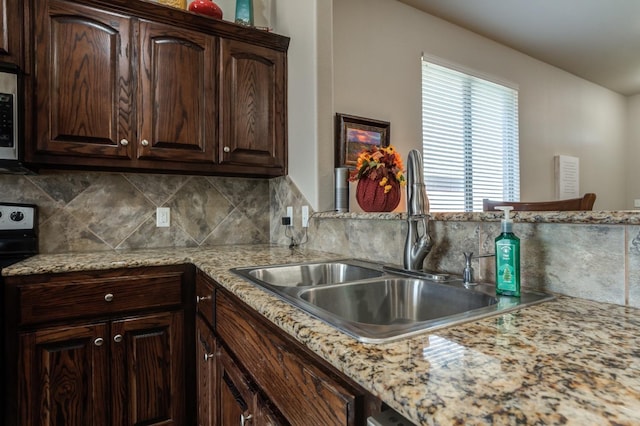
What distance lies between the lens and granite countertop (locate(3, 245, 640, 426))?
38cm

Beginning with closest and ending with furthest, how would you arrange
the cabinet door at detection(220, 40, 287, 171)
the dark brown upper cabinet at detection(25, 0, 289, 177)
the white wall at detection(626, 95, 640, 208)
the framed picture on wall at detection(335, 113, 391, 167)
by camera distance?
the dark brown upper cabinet at detection(25, 0, 289, 177)
the cabinet door at detection(220, 40, 287, 171)
the framed picture on wall at detection(335, 113, 391, 167)
the white wall at detection(626, 95, 640, 208)

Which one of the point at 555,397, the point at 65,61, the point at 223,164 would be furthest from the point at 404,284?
the point at 65,61

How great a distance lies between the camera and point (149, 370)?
1.56 metres

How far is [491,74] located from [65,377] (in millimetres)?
3994

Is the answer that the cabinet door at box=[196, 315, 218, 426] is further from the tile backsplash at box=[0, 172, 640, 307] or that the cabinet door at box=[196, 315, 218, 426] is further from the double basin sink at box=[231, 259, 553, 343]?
the tile backsplash at box=[0, 172, 640, 307]

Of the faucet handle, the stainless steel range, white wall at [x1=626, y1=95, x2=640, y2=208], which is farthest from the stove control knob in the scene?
white wall at [x1=626, y1=95, x2=640, y2=208]

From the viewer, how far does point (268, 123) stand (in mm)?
2115

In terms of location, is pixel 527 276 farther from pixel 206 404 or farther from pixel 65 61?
pixel 65 61

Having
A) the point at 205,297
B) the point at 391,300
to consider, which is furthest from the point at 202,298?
the point at 391,300

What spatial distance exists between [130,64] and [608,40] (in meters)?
4.52

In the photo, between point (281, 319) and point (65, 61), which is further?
point (65, 61)

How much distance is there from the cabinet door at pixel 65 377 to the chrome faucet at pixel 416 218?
130cm

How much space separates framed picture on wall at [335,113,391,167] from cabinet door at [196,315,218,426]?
1424 mm

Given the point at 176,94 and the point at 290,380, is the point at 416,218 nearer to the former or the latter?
the point at 290,380
